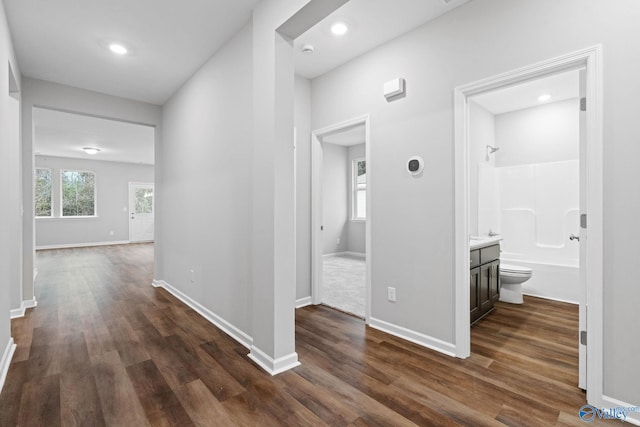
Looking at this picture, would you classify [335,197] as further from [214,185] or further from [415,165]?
[415,165]

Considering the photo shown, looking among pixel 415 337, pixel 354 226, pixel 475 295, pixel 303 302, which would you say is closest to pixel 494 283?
pixel 475 295

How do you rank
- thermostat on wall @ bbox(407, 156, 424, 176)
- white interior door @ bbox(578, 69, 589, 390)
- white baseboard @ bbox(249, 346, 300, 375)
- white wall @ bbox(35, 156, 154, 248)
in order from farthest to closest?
white wall @ bbox(35, 156, 154, 248)
thermostat on wall @ bbox(407, 156, 424, 176)
white baseboard @ bbox(249, 346, 300, 375)
white interior door @ bbox(578, 69, 589, 390)

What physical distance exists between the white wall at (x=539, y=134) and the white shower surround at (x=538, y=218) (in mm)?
113

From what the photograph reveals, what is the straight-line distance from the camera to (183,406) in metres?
1.80

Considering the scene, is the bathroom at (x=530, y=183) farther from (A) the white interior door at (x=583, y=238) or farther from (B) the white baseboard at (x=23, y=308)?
(B) the white baseboard at (x=23, y=308)

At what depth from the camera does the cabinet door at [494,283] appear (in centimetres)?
338

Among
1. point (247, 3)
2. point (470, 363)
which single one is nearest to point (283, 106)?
point (247, 3)

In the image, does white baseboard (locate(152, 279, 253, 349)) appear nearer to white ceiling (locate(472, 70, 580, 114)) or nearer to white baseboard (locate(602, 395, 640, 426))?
white baseboard (locate(602, 395, 640, 426))

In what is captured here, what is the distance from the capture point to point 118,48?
301 cm

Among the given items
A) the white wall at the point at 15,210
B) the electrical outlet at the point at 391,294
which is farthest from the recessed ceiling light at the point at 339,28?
the white wall at the point at 15,210

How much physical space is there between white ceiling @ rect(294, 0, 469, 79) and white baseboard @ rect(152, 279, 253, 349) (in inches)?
107

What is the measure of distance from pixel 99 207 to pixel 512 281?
35.8ft

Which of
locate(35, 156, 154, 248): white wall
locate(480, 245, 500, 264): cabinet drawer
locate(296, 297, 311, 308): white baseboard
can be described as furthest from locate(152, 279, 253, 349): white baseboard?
locate(35, 156, 154, 248): white wall

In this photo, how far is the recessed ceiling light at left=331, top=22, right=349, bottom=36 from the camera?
2591mm
